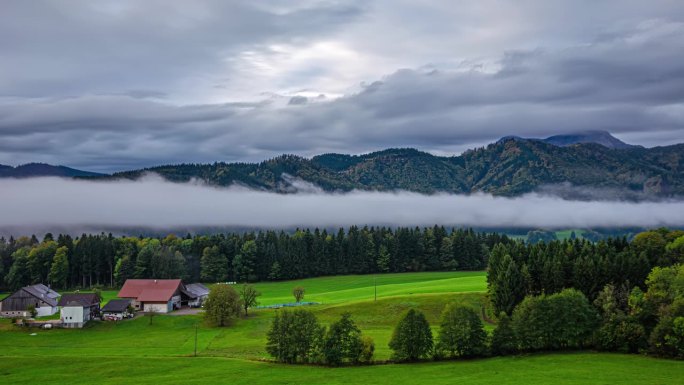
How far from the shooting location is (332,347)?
228 feet

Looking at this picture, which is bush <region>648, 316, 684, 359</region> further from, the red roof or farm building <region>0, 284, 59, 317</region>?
farm building <region>0, 284, 59, 317</region>

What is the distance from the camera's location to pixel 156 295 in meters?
114

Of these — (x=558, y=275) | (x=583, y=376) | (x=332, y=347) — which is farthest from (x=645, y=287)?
(x=332, y=347)

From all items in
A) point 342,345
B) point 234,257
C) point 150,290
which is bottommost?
point 342,345

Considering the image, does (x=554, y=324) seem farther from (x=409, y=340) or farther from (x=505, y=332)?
(x=409, y=340)

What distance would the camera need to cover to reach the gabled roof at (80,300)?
101500 mm

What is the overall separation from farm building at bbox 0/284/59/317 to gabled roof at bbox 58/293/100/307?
10314mm

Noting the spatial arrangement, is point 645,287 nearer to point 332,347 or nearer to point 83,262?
point 332,347

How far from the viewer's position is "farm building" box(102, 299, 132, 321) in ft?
340

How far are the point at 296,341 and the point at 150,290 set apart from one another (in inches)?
2212

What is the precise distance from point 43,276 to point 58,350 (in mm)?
83859

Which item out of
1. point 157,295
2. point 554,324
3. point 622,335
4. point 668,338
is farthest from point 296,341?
point 157,295

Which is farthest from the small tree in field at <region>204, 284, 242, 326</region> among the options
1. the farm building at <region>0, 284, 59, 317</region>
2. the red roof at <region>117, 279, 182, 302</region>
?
the farm building at <region>0, 284, 59, 317</region>

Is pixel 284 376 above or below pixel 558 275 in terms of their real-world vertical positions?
below
